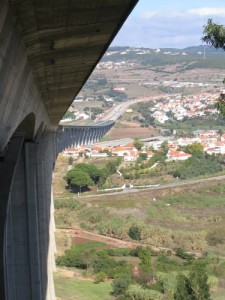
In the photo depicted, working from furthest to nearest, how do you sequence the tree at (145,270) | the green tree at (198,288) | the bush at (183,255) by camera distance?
the bush at (183,255) → the tree at (145,270) → the green tree at (198,288)

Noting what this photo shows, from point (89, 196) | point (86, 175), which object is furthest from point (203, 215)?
point (86, 175)

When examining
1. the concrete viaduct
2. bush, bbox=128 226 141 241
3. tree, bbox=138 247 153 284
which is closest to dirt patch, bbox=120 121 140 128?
bush, bbox=128 226 141 241

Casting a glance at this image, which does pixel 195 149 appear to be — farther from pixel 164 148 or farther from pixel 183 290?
pixel 183 290

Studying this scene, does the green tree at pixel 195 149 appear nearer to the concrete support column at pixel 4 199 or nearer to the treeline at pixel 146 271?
the treeline at pixel 146 271

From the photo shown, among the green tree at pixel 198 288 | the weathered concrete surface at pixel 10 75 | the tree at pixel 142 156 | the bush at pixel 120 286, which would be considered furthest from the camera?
the tree at pixel 142 156

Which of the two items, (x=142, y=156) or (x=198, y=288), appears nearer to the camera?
(x=198, y=288)

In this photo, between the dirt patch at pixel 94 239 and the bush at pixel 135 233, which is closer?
the dirt patch at pixel 94 239

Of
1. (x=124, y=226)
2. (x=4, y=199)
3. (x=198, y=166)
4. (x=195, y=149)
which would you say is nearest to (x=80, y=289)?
(x=124, y=226)

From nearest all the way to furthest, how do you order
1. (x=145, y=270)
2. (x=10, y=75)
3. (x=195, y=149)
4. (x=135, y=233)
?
(x=10, y=75)
(x=145, y=270)
(x=135, y=233)
(x=195, y=149)

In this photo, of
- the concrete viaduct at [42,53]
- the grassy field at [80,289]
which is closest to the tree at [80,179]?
the grassy field at [80,289]

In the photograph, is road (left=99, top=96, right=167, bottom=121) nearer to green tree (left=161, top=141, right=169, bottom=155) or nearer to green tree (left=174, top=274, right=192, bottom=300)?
green tree (left=161, top=141, right=169, bottom=155)

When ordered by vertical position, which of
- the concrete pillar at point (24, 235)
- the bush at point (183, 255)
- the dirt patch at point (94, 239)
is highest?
the concrete pillar at point (24, 235)
